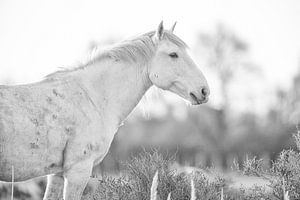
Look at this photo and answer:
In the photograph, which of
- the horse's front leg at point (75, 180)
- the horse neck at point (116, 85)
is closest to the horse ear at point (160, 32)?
the horse neck at point (116, 85)

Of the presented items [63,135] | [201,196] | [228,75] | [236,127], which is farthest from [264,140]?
[63,135]

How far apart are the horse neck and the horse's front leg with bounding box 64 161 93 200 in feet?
2.12

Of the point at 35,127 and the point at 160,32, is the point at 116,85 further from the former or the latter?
the point at 35,127

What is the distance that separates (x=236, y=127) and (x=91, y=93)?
2388 centimetres

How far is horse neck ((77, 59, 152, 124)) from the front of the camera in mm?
5156

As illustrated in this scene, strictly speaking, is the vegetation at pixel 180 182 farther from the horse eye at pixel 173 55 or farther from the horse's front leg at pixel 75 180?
the horse eye at pixel 173 55

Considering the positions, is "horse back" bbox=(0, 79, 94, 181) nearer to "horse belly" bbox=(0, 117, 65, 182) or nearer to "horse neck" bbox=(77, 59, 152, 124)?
"horse belly" bbox=(0, 117, 65, 182)

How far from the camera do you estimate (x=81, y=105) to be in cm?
490

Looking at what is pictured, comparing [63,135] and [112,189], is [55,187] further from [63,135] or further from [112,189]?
[112,189]

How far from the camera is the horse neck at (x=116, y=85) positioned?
5.16 metres

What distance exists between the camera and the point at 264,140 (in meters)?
25.1

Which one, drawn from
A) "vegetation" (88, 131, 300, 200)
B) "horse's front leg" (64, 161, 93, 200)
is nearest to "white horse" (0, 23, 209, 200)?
"horse's front leg" (64, 161, 93, 200)

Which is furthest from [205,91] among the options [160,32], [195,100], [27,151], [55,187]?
[27,151]

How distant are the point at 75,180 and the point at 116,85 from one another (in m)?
1.17
